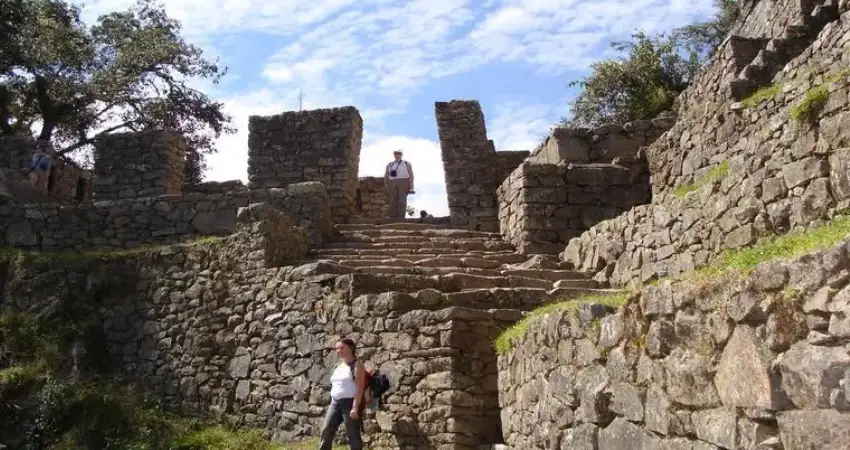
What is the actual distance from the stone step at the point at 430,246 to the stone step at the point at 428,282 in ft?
7.84

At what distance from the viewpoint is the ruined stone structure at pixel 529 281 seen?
12.8ft

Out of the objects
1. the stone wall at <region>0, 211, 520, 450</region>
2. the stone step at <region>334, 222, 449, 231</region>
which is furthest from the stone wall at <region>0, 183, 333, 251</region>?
the stone wall at <region>0, 211, 520, 450</region>

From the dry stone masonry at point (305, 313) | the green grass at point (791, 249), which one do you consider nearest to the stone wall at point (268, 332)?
the dry stone masonry at point (305, 313)

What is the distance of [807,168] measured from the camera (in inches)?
283

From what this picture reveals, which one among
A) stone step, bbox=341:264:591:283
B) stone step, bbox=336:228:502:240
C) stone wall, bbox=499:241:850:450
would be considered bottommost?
stone wall, bbox=499:241:850:450

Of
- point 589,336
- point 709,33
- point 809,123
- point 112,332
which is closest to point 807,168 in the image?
point 809,123

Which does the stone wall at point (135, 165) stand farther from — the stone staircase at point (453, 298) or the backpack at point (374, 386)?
the backpack at point (374, 386)

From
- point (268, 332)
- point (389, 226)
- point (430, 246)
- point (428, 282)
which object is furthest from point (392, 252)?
point (268, 332)

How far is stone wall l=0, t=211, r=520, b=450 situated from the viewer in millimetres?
8609

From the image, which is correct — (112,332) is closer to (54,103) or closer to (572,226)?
(572,226)

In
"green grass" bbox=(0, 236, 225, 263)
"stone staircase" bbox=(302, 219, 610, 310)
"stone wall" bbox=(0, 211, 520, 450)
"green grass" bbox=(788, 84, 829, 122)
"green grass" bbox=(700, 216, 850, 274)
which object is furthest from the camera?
"green grass" bbox=(0, 236, 225, 263)

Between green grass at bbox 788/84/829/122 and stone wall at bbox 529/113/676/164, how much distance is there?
5.69 metres

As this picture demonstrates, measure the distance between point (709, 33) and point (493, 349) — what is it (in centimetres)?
1686

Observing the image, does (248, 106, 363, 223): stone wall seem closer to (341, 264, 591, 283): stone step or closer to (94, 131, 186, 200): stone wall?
(94, 131, 186, 200): stone wall
